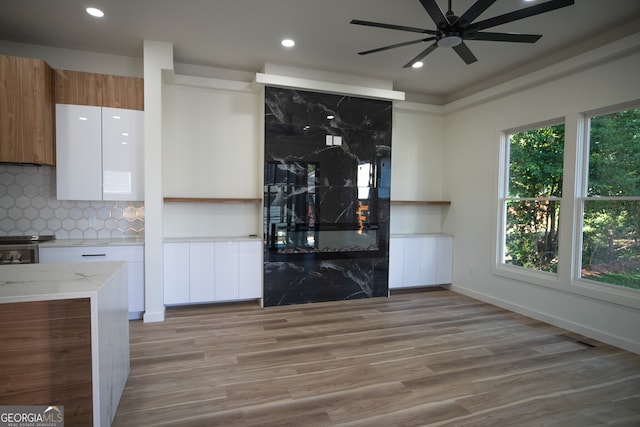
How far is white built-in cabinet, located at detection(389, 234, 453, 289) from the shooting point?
4.89 meters

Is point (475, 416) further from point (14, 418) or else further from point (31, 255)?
point (31, 255)

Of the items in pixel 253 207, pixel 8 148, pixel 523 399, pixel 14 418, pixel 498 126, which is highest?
pixel 498 126

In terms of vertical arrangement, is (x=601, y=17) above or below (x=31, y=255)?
above

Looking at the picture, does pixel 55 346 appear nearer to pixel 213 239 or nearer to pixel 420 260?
pixel 213 239

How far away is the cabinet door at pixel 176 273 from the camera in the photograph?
12.7 ft

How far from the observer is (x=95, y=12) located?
2986 mm

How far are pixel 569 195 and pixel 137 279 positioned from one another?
4.84 meters

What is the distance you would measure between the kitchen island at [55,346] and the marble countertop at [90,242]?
190cm

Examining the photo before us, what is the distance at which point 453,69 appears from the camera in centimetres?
425

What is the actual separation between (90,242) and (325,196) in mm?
2762

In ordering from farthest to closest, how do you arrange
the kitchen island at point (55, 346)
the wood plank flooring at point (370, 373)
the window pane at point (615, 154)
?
the window pane at point (615, 154) → the wood plank flooring at point (370, 373) → the kitchen island at point (55, 346)

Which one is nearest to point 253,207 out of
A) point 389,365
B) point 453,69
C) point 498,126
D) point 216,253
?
point 216,253

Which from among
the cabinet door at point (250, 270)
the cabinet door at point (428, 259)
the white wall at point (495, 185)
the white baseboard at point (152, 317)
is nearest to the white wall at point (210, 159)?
the cabinet door at point (250, 270)

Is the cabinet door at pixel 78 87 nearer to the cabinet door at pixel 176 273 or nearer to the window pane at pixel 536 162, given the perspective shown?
the cabinet door at pixel 176 273
